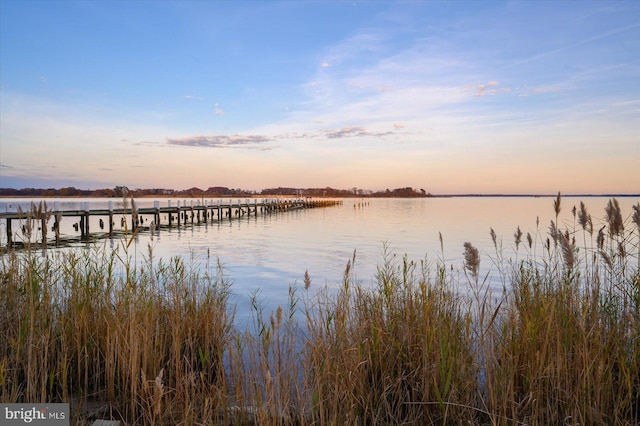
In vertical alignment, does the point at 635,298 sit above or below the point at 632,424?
above

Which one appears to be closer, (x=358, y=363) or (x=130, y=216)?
(x=358, y=363)

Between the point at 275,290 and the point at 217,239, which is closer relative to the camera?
the point at 275,290

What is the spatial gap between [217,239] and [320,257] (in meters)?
10.7

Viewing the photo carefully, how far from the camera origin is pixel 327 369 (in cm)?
387

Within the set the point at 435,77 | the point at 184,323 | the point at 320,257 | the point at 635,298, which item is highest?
the point at 435,77

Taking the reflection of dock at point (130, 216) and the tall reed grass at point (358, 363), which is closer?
the tall reed grass at point (358, 363)

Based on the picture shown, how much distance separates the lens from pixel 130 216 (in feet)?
133

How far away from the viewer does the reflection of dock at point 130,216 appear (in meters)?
4.95

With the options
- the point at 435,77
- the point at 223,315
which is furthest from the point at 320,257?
the point at 223,315

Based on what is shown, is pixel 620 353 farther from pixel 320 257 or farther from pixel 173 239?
pixel 173 239

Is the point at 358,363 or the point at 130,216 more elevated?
the point at 358,363

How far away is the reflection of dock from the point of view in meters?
4.95

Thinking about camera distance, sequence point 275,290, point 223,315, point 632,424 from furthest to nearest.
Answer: point 275,290 → point 223,315 → point 632,424

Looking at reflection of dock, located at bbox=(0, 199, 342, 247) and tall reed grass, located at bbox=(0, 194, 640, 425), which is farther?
reflection of dock, located at bbox=(0, 199, 342, 247)
